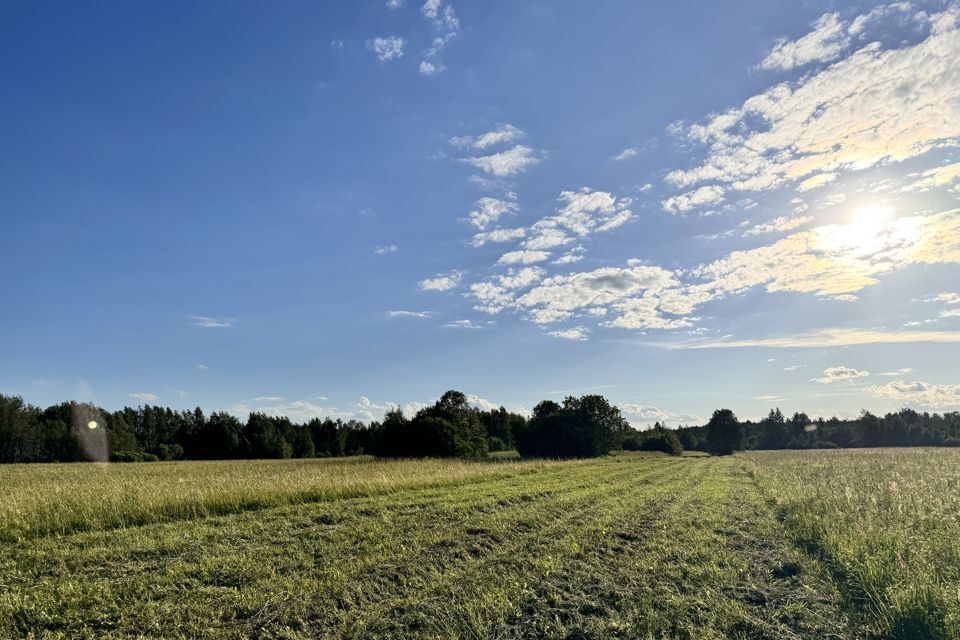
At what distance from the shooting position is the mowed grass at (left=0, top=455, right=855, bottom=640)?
20.8ft

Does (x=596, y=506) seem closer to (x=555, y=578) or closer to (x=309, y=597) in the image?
(x=555, y=578)

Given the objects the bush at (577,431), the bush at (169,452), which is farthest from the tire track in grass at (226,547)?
the bush at (169,452)

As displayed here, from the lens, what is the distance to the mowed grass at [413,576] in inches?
250

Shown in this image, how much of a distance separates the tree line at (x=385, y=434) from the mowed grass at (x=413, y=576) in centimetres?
3996

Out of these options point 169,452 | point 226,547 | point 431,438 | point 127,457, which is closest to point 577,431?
point 431,438

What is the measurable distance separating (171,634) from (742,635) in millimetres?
6978

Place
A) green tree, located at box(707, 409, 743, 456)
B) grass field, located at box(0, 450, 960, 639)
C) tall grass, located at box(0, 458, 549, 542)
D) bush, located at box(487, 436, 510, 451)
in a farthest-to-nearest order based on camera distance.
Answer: green tree, located at box(707, 409, 743, 456), bush, located at box(487, 436, 510, 451), tall grass, located at box(0, 458, 549, 542), grass field, located at box(0, 450, 960, 639)

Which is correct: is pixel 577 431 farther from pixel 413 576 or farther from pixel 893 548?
pixel 413 576

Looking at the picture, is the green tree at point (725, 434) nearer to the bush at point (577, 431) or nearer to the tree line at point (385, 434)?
the tree line at point (385, 434)

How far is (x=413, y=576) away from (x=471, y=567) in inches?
42.2

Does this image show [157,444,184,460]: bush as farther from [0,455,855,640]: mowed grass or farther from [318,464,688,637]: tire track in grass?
[318,464,688,637]: tire track in grass

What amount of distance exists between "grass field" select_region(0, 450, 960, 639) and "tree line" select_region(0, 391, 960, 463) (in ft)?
129

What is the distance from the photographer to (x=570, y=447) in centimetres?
6594

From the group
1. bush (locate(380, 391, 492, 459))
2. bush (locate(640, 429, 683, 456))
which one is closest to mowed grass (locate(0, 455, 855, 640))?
bush (locate(380, 391, 492, 459))
